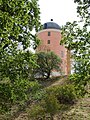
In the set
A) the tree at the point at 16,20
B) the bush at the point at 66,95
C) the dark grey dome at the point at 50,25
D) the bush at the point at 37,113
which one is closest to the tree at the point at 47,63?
the bush at the point at 66,95

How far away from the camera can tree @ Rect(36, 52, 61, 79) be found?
35.4 metres

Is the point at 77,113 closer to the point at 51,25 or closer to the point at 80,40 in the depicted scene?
the point at 80,40

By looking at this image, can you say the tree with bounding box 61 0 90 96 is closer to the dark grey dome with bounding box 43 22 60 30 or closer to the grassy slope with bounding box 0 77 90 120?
the grassy slope with bounding box 0 77 90 120

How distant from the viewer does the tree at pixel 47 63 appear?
3542 centimetres

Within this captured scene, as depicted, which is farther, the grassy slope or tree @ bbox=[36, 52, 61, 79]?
tree @ bbox=[36, 52, 61, 79]

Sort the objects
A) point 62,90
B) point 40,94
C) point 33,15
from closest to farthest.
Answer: point 33,15, point 62,90, point 40,94

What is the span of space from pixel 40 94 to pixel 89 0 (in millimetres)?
15537

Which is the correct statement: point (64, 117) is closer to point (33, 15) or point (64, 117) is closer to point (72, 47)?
point (33, 15)

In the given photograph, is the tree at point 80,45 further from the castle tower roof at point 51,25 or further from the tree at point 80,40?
the castle tower roof at point 51,25

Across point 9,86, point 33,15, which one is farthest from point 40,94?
point 9,86

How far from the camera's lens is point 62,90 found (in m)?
24.5

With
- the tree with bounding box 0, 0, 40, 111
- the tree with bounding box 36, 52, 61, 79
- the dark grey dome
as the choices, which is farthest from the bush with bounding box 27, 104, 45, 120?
the dark grey dome

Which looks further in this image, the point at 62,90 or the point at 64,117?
the point at 62,90

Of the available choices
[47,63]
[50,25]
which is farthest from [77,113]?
[50,25]
